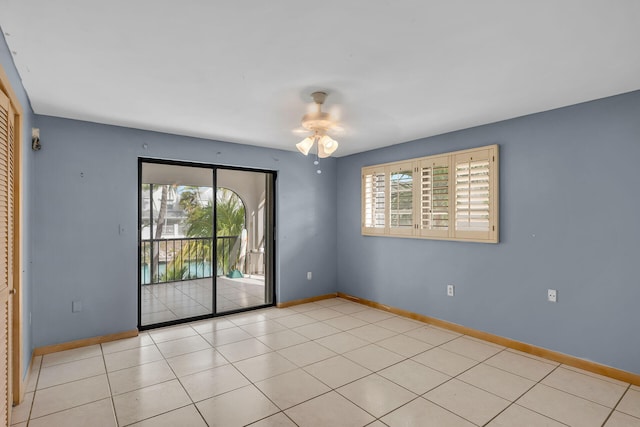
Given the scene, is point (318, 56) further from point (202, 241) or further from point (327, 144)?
point (202, 241)

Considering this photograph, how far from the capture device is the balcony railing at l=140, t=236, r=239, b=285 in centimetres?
466

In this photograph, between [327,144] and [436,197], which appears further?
[436,197]

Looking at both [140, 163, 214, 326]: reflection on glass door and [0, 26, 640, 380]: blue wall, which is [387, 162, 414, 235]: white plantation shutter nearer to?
[0, 26, 640, 380]: blue wall

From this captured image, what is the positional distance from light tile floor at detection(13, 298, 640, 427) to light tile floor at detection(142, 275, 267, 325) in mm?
624

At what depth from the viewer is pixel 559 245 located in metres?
3.20

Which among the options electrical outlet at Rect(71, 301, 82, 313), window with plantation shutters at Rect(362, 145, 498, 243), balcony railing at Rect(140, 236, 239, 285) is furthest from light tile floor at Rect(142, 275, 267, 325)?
window with plantation shutters at Rect(362, 145, 498, 243)

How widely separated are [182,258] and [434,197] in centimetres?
362

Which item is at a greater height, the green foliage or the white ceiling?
the white ceiling

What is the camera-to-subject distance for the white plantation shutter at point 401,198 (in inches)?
178

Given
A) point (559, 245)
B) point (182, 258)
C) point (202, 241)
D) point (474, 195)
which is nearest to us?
point (559, 245)

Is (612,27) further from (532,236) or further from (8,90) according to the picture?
(8,90)

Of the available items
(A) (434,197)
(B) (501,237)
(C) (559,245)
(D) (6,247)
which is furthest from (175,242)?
(C) (559,245)

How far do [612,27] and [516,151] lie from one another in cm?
173

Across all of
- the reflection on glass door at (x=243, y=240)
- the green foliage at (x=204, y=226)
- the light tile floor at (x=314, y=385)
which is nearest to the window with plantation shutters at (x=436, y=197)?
the light tile floor at (x=314, y=385)
